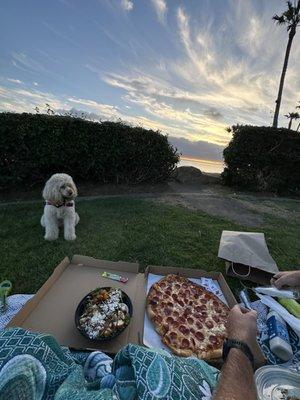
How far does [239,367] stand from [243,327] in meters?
0.33

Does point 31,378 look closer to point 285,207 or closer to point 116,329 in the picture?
point 116,329

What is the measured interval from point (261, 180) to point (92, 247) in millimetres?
6950

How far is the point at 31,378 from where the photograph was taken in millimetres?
1242

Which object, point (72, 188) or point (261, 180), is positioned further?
point (261, 180)

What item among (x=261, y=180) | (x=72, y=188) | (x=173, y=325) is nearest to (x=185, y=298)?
(x=173, y=325)

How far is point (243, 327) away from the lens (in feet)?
5.62

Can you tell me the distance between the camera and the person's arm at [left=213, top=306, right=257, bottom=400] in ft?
4.12

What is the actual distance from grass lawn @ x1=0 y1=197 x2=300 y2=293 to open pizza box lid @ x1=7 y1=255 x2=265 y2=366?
0.64 m

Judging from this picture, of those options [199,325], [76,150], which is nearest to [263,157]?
[76,150]

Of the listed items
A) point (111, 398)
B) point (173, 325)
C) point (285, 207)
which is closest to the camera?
point (111, 398)

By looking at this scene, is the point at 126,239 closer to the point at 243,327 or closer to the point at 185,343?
the point at 185,343

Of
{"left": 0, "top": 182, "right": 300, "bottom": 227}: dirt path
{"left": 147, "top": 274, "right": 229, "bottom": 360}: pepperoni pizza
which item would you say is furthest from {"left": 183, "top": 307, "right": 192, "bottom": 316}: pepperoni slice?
{"left": 0, "top": 182, "right": 300, "bottom": 227}: dirt path

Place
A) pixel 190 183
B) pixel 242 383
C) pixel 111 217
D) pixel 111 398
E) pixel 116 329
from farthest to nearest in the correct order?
pixel 190 183 → pixel 111 217 → pixel 116 329 → pixel 242 383 → pixel 111 398

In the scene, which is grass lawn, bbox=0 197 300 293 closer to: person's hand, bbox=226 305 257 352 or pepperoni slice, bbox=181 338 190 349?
pepperoni slice, bbox=181 338 190 349
